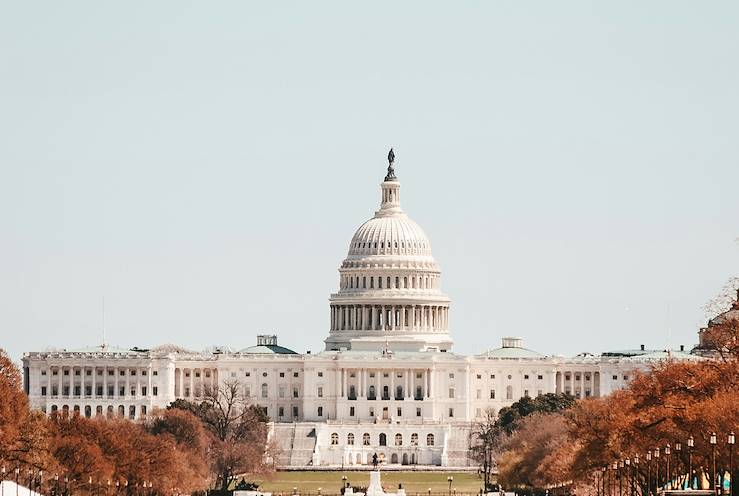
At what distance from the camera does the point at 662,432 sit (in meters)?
134

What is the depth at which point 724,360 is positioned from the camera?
13288 cm

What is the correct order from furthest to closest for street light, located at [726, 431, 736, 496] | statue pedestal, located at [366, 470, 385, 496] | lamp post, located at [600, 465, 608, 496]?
statue pedestal, located at [366, 470, 385, 496] < lamp post, located at [600, 465, 608, 496] < street light, located at [726, 431, 736, 496]

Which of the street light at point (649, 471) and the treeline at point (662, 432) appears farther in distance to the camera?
the street light at point (649, 471)

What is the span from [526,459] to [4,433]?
54689mm

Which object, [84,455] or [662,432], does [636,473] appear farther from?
[84,455]

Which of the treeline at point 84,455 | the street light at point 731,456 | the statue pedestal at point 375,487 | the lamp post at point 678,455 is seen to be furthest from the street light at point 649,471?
the statue pedestal at point 375,487

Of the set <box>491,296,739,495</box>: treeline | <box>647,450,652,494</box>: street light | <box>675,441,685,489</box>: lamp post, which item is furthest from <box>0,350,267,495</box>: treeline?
<box>675,441,685,489</box>: lamp post

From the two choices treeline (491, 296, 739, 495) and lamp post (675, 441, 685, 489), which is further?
lamp post (675, 441, 685, 489)

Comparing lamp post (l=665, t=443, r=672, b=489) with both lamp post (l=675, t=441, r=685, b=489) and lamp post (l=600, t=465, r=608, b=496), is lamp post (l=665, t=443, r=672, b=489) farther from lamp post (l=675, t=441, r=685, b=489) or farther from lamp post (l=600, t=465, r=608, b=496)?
lamp post (l=600, t=465, r=608, b=496)

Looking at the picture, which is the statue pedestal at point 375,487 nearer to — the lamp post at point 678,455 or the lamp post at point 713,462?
the lamp post at point 678,455

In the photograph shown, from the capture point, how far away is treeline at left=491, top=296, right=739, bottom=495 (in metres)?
124

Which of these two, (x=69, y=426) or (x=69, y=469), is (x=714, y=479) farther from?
(x=69, y=426)

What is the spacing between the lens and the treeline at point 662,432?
124m

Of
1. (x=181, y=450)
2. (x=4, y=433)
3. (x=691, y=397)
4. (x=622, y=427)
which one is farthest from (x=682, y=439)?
(x=181, y=450)
